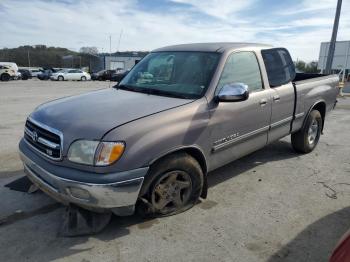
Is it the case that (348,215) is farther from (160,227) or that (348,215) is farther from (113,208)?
(113,208)

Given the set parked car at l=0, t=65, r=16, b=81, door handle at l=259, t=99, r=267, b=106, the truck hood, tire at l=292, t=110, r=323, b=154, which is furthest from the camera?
parked car at l=0, t=65, r=16, b=81

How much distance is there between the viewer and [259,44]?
15.8 feet

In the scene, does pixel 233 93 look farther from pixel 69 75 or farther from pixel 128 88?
pixel 69 75

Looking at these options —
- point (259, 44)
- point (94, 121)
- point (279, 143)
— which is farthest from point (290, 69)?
point (94, 121)

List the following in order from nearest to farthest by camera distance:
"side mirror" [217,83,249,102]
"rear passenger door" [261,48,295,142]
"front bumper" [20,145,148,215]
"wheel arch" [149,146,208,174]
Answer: "front bumper" [20,145,148,215], "wheel arch" [149,146,208,174], "side mirror" [217,83,249,102], "rear passenger door" [261,48,295,142]

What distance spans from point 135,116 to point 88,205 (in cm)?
91

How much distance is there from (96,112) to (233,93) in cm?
144

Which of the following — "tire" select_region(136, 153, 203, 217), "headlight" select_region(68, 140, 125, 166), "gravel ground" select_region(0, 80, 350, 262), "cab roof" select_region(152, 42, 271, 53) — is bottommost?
"gravel ground" select_region(0, 80, 350, 262)

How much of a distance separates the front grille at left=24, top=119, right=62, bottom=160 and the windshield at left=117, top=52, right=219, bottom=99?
1273 millimetres

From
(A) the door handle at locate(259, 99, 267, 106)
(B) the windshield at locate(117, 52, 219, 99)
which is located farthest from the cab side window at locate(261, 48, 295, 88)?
→ (B) the windshield at locate(117, 52, 219, 99)

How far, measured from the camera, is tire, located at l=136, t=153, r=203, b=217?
320 centimetres

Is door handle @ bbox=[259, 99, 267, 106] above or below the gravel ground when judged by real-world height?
above

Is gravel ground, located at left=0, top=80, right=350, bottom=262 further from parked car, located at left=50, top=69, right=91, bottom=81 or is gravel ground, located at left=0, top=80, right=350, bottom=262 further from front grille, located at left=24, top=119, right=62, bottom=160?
parked car, located at left=50, top=69, right=91, bottom=81

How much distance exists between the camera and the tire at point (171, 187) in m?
3.20
